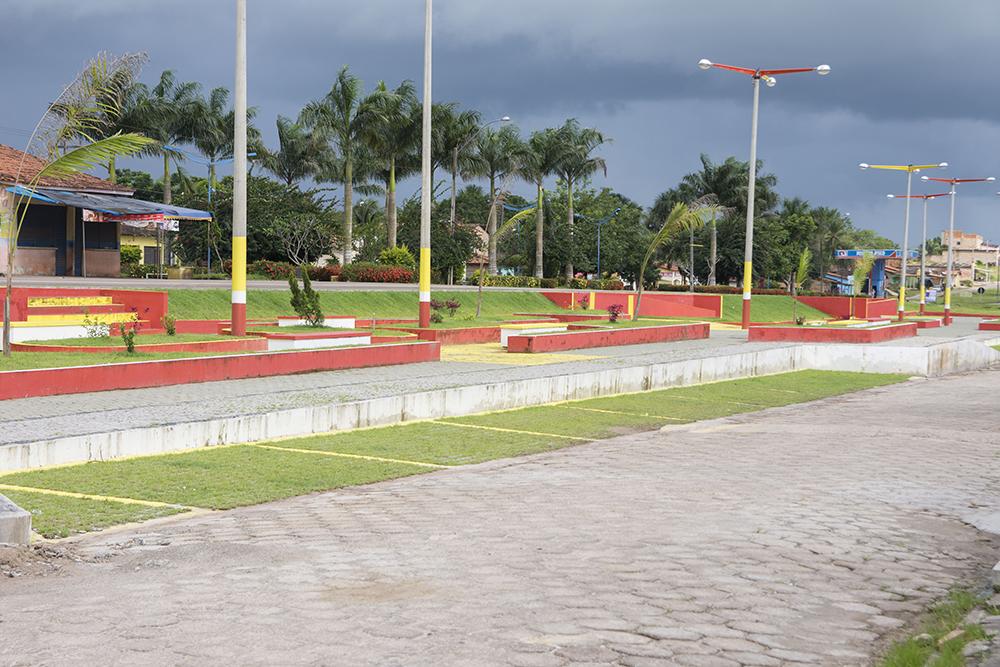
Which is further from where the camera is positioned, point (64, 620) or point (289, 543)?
point (289, 543)


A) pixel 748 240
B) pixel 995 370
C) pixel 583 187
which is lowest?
pixel 995 370

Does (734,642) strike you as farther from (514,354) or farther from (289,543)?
(514,354)

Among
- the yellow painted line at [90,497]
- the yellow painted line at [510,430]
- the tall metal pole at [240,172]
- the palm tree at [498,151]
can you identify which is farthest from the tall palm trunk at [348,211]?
the yellow painted line at [90,497]

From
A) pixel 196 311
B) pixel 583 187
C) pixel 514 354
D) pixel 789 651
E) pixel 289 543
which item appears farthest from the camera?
pixel 583 187

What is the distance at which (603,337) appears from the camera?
91.5ft

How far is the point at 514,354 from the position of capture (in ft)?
80.3

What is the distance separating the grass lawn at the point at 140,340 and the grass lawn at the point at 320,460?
21.2ft

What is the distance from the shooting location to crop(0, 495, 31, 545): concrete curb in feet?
21.3

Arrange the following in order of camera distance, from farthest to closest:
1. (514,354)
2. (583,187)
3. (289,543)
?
(583,187), (514,354), (289,543)

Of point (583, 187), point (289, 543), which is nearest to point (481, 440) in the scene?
point (289, 543)

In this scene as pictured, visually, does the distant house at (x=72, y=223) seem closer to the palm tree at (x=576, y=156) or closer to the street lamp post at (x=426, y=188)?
the street lamp post at (x=426, y=188)

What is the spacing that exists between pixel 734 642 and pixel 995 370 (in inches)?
1050

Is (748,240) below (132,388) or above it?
above

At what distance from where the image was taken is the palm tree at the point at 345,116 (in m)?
51.9
